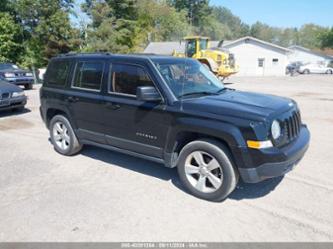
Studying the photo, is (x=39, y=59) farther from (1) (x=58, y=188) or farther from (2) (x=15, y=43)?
(1) (x=58, y=188)

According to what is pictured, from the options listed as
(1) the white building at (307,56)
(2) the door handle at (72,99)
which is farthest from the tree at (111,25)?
(1) the white building at (307,56)

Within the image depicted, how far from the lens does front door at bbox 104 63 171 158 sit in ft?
14.7

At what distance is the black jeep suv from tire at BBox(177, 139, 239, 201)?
0.01 m

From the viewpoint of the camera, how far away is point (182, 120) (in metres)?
4.19

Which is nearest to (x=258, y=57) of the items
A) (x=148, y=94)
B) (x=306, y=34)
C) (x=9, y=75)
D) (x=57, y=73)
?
(x=9, y=75)

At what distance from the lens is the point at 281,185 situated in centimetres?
460

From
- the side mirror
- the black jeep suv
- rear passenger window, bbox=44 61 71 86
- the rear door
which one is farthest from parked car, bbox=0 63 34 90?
the side mirror

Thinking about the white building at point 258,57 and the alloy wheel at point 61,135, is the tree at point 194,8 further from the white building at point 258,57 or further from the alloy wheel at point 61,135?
the alloy wheel at point 61,135

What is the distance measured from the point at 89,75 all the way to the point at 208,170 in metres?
2.66

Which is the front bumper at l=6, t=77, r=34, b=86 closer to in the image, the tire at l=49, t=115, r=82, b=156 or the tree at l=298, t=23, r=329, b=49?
the tire at l=49, t=115, r=82, b=156

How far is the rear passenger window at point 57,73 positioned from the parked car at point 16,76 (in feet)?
36.2

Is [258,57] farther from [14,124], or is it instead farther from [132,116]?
[132,116]

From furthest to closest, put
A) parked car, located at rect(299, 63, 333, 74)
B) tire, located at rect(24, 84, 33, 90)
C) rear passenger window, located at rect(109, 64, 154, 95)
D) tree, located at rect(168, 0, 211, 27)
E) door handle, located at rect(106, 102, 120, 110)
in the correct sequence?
tree, located at rect(168, 0, 211, 27), parked car, located at rect(299, 63, 333, 74), tire, located at rect(24, 84, 33, 90), door handle, located at rect(106, 102, 120, 110), rear passenger window, located at rect(109, 64, 154, 95)

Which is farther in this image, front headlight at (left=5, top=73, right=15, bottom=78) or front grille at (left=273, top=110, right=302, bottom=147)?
front headlight at (left=5, top=73, right=15, bottom=78)
